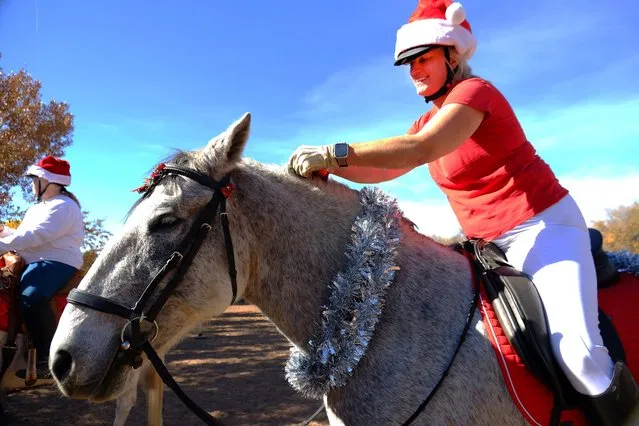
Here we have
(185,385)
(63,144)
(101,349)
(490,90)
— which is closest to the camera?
(101,349)

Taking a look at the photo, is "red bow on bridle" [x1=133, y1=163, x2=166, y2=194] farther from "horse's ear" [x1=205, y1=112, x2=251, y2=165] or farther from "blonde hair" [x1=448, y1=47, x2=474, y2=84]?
"blonde hair" [x1=448, y1=47, x2=474, y2=84]

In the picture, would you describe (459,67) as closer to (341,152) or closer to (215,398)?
(341,152)

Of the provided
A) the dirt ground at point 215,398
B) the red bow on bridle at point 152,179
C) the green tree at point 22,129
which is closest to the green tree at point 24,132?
the green tree at point 22,129

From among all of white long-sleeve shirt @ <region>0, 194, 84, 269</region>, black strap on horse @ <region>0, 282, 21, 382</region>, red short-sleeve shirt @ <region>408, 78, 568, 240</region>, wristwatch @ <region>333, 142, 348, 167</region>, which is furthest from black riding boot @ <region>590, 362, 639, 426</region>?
black strap on horse @ <region>0, 282, 21, 382</region>

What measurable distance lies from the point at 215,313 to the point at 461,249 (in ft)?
4.72

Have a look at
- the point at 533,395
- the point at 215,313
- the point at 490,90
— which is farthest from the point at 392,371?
the point at 490,90

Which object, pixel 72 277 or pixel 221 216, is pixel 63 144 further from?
pixel 221 216

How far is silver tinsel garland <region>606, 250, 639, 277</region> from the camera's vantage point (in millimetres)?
2412

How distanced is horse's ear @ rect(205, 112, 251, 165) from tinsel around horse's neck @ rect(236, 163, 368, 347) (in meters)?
0.11

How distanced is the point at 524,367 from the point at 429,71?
1.63m

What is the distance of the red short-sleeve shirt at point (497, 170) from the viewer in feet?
6.79

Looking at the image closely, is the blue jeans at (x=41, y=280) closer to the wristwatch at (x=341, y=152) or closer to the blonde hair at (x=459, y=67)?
the wristwatch at (x=341, y=152)

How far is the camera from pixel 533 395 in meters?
1.76

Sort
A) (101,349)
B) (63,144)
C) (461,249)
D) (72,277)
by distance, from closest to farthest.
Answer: (101,349) < (461,249) < (72,277) < (63,144)
